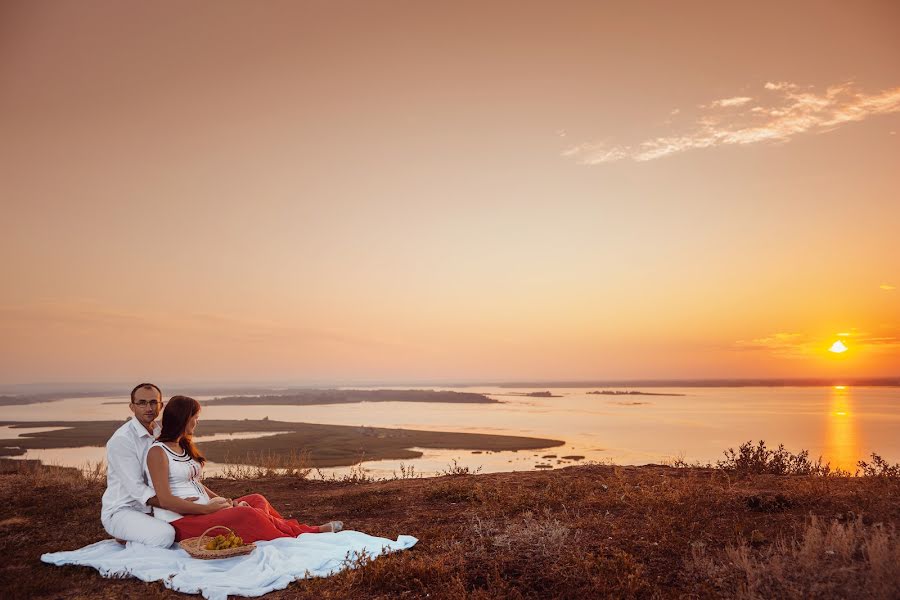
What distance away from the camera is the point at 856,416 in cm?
4912

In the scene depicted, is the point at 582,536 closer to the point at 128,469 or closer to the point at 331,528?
the point at 331,528

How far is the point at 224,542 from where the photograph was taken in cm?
667

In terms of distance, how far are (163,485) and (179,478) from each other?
0.22m

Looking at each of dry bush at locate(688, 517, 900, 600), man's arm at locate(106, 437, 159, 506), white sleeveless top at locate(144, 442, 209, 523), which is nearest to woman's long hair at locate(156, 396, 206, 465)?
white sleeveless top at locate(144, 442, 209, 523)

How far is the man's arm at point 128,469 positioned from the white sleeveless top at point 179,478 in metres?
0.12

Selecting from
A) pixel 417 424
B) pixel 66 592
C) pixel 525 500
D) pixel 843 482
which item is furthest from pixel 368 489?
pixel 417 424

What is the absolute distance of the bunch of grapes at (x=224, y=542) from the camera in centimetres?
664

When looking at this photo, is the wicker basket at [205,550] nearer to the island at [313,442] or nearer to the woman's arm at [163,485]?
the woman's arm at [163,485]

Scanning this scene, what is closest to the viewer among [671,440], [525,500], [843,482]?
[525,500]

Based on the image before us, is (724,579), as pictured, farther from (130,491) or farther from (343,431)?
(343,431)

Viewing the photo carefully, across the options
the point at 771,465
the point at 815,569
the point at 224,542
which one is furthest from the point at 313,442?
the point at 815,569

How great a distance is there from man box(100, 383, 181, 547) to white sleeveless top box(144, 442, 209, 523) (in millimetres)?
100

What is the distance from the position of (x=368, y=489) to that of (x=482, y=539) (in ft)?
17.2

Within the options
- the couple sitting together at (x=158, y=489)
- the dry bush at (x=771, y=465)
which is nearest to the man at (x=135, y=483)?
the couple sitting together at (x=158, y=489)
